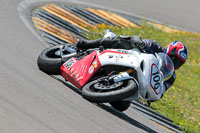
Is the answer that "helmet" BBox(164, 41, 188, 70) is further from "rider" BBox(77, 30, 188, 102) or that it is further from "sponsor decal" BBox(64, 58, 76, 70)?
"sponsor decal" BBox(64, 58, 76, 70)

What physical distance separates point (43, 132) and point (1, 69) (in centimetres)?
204

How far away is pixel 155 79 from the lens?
631cm

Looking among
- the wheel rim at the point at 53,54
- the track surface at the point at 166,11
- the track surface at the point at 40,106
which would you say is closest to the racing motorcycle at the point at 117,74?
the track surface at the point at 40,106

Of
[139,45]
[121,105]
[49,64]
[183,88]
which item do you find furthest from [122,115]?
[183,88]

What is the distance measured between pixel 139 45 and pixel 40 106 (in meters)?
2.14

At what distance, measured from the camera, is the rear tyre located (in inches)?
251

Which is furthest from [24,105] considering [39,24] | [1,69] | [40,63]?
[39,24]

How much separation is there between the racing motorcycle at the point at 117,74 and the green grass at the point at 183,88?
193 centimetres

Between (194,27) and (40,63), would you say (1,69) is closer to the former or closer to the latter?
(40,63)

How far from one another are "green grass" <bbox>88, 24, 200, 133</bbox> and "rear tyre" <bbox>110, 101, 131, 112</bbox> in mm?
1910

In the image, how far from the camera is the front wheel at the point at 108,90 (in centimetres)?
566

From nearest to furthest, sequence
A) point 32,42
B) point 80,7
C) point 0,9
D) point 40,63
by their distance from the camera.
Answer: point 40,63
point 32,42
point 0,9
point 80,7

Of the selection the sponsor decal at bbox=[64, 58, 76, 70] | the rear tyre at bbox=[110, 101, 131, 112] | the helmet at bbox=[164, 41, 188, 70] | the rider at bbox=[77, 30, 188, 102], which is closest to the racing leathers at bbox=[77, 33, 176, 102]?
the rider at bbox=[77, 30, 188, 102]

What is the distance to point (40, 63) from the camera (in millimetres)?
7012
